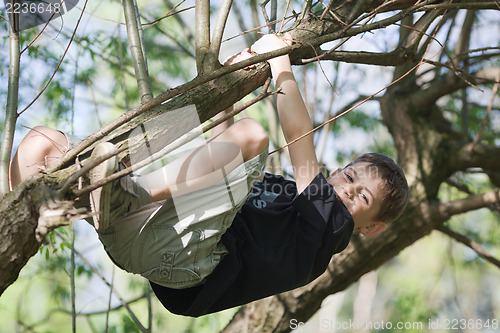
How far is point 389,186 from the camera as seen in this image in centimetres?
176

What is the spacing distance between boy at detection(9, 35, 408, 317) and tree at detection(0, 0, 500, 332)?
10 centimetres

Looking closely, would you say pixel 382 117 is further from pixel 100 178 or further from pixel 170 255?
pixel 100 178

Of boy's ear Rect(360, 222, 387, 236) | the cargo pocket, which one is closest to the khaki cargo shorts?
the cargo pocket

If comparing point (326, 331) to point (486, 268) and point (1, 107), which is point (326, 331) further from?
point (1, 107)

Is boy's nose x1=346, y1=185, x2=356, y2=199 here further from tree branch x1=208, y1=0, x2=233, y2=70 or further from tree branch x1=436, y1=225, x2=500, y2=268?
tree branch x1=436, y1=225, x2=500, y2=268

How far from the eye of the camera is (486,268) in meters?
9.53

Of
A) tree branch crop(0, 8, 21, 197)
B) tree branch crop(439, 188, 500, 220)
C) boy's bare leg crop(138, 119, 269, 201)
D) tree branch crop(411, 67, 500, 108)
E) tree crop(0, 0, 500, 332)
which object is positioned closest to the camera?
tree crop(0, 0, 500, 332)

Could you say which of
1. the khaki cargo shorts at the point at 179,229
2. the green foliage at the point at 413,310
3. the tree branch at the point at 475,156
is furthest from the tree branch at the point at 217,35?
the green foliage at the point at 413,310

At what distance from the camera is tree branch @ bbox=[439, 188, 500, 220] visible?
2652mm

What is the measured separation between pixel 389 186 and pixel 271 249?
0.53m

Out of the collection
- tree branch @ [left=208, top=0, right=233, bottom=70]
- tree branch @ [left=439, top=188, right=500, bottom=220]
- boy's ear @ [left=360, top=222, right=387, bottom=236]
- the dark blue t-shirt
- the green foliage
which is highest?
tree branch @ [left=208, top=0, right=233, bottom=70]

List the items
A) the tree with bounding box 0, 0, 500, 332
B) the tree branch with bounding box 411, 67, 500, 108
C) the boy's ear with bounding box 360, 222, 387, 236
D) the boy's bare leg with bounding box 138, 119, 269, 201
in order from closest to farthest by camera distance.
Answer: the tree with bounding box 0, 0, 500, 332 → the boy's bare leg with bounding box 138, 119, 269, 201 → the boy's ear with bounding box 360, 222, 387, 236 → the tree branch with bounding box 411, 67, 500, 108

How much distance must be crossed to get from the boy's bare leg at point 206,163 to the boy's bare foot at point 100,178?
15 centimetres

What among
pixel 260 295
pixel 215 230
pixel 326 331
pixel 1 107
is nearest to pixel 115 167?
pixel 215 230
